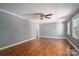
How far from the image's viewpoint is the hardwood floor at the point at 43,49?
9.00ft

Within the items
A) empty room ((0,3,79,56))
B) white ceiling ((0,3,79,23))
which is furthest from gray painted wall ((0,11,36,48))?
white ceiling ((0,3,79,23))

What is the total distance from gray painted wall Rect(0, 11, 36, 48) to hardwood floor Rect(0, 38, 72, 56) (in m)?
0.17

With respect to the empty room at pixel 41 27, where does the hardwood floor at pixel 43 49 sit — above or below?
below

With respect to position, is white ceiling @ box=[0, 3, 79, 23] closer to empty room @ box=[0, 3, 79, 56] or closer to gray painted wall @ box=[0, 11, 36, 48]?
empty room @ box=[0, 3, 79, 56]

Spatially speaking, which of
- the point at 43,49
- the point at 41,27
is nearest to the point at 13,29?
the point at 41,27

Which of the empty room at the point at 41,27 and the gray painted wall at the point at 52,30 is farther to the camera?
the gray painted wall at the point at 52,30

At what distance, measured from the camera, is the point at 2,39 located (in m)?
2.73

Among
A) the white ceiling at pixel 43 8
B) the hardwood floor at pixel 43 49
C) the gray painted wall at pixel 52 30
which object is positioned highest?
the white ceiling at pixel 43 8

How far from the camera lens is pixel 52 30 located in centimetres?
289

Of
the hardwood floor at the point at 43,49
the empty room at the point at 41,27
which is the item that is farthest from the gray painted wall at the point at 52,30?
the hardwood floor at the point at 43,49

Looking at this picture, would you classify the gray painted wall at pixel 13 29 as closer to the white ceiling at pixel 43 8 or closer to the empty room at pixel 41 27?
the empty room at pixel 41 27

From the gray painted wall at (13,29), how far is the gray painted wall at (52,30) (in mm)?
205

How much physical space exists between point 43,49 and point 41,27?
1.63ft

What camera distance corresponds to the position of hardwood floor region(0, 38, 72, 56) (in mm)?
2744
